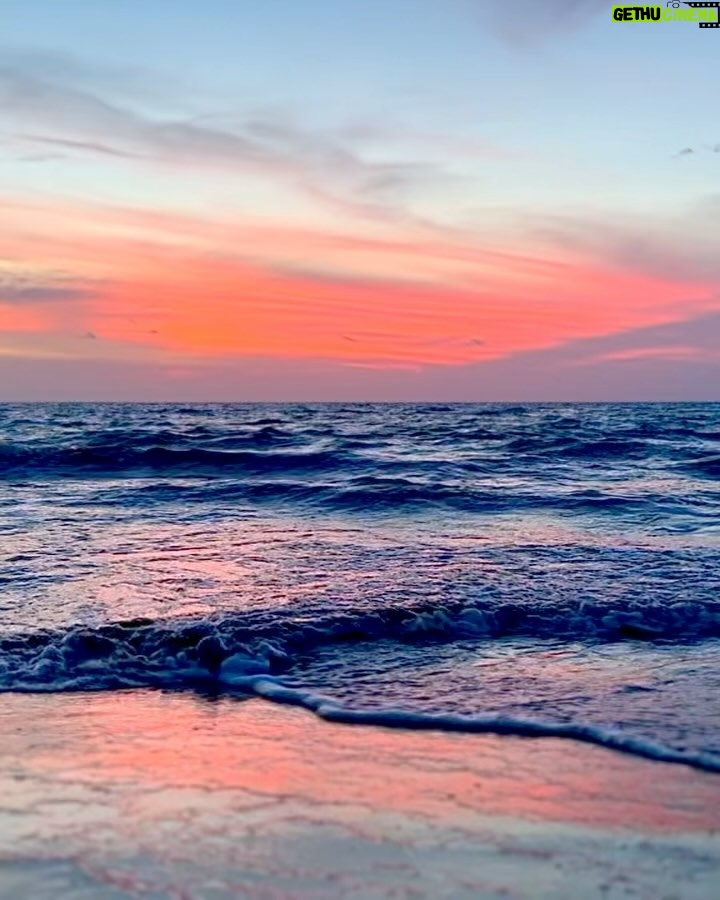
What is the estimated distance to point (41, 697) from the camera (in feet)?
20.4

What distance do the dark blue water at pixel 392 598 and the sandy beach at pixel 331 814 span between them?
19.7 inches

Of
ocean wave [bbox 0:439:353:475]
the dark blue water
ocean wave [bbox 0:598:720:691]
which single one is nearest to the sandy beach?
the dark blue water

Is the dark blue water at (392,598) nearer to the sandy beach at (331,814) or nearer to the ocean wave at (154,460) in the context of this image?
the sandy beach at (331,814)

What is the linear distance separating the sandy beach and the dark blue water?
50cm

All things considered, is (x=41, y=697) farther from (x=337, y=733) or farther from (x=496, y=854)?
(x=496, y=854)

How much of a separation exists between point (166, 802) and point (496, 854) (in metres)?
1.46

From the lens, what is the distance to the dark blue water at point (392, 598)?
20.3 feet

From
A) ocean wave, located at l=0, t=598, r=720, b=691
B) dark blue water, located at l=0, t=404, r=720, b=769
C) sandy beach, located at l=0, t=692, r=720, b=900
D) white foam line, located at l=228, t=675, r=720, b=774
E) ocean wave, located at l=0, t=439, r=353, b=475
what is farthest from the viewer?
ocean wave, located at l=0, t=439, r=353, b=475

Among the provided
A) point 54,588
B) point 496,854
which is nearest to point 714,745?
point 496,854

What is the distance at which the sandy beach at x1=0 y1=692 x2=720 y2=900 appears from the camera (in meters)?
3.53

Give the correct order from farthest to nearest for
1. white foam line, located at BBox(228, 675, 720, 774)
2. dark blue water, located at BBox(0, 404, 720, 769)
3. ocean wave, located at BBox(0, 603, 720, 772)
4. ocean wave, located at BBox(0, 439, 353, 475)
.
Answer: ocean wave, located at BBox(0, 439, 353, 475), dark blue water, located at BBox(0, 404, 720, 769), ocean wave, located at BBox(0, 603, 720, 772), white foam line, located at BBox(228, 675, 720, 774)

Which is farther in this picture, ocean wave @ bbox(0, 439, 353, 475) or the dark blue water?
ocean wave @ bbox(0, 439, 353, 475)

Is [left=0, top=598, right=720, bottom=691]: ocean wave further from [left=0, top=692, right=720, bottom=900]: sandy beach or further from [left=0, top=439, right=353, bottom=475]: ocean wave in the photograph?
[left=0, top=439, right=353, bottom=475]: ocean wave

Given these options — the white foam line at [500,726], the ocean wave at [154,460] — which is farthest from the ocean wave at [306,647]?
the ocean wave at [154,460]
